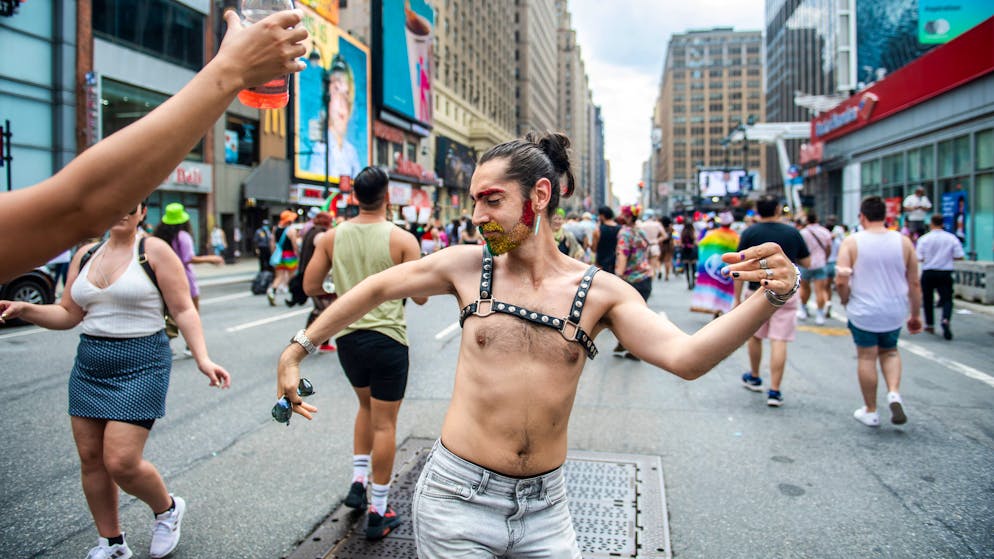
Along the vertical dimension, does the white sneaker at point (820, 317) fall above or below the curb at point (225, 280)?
below

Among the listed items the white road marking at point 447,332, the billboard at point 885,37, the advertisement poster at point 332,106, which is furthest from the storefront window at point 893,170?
the advertisement poster at point 332,106

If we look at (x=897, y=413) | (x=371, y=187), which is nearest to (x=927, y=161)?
(x=897, y=413)

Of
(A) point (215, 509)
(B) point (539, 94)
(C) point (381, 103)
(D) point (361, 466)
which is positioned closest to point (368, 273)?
(D) point (361, 466)

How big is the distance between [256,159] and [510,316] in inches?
1356

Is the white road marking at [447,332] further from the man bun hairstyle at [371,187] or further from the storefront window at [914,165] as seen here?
the storefront window at [914,165]

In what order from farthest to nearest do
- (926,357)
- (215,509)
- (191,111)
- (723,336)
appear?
(926,357) < (215,509) < (723,336) < (191,111)

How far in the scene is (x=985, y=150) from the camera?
18891 millimetres

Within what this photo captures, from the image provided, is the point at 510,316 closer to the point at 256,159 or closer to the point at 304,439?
the point at 304,439

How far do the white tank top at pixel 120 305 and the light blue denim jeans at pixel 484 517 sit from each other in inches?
80.7

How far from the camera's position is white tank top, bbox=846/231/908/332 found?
570cm

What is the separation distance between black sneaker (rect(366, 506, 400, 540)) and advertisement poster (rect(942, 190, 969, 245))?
2075cm

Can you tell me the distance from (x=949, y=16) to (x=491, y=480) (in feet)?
109

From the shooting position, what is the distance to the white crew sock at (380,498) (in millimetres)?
3729

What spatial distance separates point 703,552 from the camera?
3516 mm
